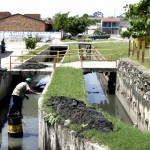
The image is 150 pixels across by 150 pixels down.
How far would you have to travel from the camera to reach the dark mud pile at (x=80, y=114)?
28.5ft

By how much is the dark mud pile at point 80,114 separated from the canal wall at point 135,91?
422 cm

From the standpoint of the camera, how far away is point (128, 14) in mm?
17969

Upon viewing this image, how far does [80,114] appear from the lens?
9406 millimetres

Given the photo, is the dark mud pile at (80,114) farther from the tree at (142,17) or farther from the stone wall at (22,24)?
the stone wall at (22,24)

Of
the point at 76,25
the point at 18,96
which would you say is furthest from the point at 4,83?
the point at 76,25

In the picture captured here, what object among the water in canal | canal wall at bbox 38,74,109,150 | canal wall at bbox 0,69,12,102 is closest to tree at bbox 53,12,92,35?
canal wall at bbox 0,69,12,102

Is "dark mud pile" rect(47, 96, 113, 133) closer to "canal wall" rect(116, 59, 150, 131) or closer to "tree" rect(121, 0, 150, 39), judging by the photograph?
"canal wall" rect(116, 59, 150, 131)

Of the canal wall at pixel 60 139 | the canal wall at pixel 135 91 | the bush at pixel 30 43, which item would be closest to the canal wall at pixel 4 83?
the canal wall at pixel 135 91

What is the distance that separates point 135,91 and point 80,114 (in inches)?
326

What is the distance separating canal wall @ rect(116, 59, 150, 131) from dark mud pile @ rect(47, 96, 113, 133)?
13.8 feet

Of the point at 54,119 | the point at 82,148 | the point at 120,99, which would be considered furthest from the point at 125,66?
the point at 82,148

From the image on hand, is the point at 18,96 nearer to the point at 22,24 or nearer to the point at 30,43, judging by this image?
the point at 30,43

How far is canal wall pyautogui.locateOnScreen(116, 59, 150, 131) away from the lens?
14.7 meters

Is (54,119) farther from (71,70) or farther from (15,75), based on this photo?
(15,75)
